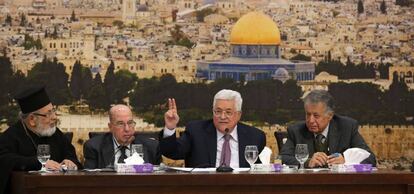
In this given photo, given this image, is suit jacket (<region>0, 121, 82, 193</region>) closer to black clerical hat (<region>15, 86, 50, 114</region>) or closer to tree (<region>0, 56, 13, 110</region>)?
black clerical hat (<region>15, 86, 50, 114</region>)

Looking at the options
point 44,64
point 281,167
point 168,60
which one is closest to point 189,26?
point 168,60

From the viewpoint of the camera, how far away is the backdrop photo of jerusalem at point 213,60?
30.2ft

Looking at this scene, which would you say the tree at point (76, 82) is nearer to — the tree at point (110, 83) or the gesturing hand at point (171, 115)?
the tree at point (110, 83)

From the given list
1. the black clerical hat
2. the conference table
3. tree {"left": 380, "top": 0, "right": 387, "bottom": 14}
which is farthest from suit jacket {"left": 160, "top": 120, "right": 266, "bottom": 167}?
tree {"left": 380, "top": 0, "right": 387, "bottom": 14}

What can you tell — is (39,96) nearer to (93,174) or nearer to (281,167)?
(93,174)

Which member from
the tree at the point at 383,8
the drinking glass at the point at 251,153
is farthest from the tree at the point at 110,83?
the drinking glass at the point at 251,153

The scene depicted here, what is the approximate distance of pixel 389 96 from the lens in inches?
379

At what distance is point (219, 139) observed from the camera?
23.6ft

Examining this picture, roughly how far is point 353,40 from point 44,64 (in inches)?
104

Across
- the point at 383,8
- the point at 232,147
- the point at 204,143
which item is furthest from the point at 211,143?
the point at 383,8

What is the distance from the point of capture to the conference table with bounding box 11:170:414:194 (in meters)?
5.93

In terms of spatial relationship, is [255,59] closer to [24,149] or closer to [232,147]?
[232,147]

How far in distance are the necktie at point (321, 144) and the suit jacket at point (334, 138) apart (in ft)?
0.08

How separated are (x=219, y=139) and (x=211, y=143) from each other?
7 cm
